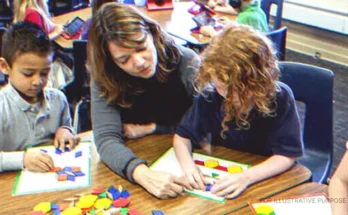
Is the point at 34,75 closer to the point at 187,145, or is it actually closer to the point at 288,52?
the point at 187,145

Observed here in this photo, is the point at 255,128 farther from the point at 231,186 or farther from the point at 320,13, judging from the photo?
the point at 320,13

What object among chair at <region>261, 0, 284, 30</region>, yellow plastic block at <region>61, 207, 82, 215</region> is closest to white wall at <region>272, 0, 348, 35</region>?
chair at <region>261, 0, 284, 30</region>

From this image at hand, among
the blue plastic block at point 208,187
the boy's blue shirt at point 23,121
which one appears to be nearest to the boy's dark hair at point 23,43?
the boy's blue shirt at point 23,121

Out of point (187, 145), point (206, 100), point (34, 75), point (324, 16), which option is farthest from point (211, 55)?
point (324, 16)

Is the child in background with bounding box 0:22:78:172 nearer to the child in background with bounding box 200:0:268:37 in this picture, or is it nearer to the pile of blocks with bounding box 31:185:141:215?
the pile of blocks with bounding box 31:185:141:215

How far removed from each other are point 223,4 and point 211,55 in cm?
232

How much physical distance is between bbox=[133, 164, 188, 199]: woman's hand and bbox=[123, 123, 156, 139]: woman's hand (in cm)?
27

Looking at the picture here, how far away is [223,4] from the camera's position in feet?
12.3

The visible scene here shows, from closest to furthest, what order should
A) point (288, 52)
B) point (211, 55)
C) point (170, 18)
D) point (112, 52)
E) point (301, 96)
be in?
point (211, 55), point (112, 52), point (301, 96), point (170, 18), point (288, 52)

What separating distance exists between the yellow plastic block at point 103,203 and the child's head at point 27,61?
54cm

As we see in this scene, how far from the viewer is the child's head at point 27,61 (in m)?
1.73

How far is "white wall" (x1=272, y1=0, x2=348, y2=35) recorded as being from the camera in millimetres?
4484

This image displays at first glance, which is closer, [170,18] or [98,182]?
[98,182]

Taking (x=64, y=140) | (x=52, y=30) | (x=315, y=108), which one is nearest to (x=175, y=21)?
(x=52, y=30)
